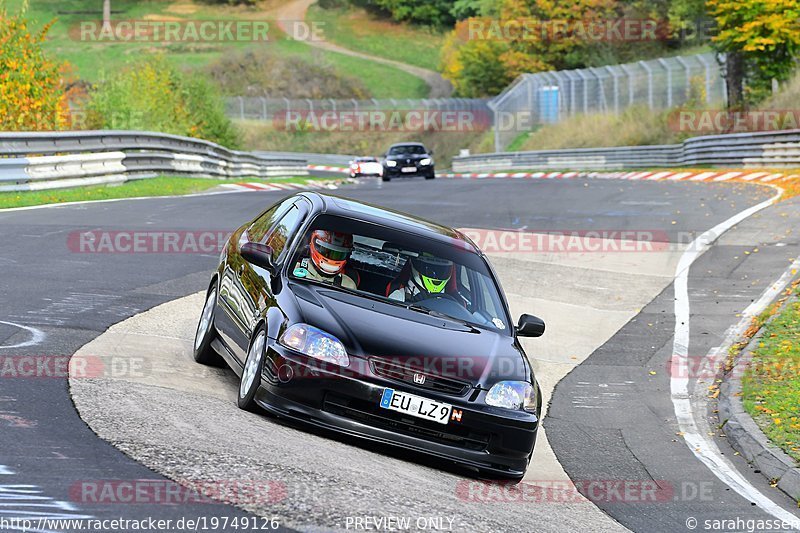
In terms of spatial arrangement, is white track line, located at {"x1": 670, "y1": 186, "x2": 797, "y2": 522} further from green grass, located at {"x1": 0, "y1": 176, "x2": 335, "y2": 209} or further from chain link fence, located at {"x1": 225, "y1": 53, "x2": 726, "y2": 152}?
chain link fence, located at {"x1": 225, "y1": 53, "x2": 726, "y2": 152}

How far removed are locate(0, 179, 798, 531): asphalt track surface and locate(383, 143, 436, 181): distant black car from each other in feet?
59.4

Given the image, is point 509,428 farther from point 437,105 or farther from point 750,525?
point 437,105

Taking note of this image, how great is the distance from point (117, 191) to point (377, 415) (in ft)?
61.0

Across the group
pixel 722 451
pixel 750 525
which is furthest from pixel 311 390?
pixel 722 451

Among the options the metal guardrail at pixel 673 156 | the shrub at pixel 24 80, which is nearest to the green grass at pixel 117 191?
the shrub at pixel 24 80

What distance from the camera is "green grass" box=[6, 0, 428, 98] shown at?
109m

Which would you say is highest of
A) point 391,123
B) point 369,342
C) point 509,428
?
point 369,342

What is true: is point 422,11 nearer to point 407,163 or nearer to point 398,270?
point 407,163

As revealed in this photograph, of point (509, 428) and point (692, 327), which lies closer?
point (509, 428)

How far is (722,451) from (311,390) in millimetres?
3687

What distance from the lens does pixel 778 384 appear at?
35.6 feet

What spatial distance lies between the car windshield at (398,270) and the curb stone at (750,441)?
2159 mm

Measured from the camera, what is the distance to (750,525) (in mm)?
7543

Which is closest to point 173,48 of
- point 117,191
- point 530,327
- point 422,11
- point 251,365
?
point 422,11
